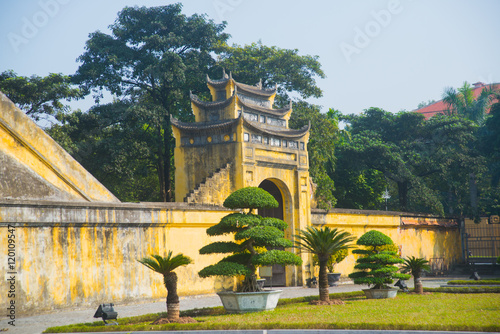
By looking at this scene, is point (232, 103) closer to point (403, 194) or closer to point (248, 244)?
point (248, 244)

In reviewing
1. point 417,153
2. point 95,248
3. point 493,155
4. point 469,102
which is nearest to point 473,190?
point 493,155

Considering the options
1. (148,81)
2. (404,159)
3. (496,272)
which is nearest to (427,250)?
(496,272)

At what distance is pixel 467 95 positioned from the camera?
151 ft

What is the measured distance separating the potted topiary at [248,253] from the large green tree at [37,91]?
13524 millimetres

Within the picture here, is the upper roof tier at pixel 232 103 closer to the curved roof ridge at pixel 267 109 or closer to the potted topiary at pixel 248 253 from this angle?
the curved roof ridge at pixel 267 109

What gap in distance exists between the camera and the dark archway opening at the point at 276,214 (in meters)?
23.2

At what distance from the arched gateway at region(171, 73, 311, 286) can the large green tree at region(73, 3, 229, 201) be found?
561cm

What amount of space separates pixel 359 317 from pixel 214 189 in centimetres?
980

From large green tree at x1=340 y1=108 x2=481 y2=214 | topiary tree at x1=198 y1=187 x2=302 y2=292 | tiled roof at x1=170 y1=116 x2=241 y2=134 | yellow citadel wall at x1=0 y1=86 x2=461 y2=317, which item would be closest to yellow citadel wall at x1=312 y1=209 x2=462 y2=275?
large green tree at x1=340 y1=108 x2=481 y2=214

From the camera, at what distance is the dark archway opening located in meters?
23.2

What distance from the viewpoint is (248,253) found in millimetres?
14375

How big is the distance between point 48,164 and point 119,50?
14297 millimetres

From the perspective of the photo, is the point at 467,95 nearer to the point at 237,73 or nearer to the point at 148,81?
the point at 237,73

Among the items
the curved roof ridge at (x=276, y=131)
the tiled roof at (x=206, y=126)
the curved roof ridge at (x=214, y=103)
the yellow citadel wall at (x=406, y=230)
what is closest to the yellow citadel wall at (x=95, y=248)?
the tiled roof at (x=206, y=126)
